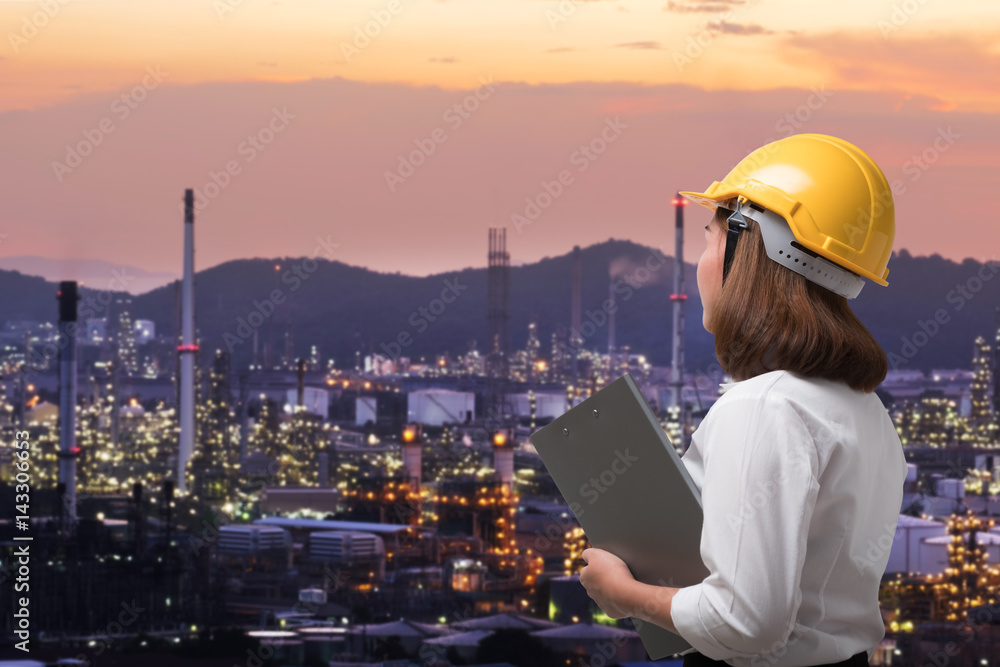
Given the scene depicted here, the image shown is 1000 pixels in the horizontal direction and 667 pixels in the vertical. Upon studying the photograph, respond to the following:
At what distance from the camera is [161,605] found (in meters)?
15.0

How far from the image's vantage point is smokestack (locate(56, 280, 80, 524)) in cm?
1633

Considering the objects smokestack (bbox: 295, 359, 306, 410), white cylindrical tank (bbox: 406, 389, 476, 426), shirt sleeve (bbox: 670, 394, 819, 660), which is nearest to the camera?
shirt sleeve (bbox: 670, 394, 819, 660)

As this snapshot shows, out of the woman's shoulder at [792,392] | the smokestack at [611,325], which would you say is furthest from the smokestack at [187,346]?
the woman's shoulder at [792,392]

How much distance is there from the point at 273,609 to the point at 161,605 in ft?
5.39

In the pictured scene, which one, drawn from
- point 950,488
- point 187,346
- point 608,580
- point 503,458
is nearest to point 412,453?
point 503,458

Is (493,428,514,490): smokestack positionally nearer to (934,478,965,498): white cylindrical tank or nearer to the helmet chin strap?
(934,478,965,498): white cylindrical tank

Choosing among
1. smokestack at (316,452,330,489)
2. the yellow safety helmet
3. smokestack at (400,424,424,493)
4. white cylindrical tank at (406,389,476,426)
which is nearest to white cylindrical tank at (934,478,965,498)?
smokestack at (400,424,424,493)

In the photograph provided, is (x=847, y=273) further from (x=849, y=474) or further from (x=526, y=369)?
(x=526, y=369)

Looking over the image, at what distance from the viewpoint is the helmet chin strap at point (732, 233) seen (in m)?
0.62

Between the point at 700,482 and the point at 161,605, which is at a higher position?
the point at 700,482

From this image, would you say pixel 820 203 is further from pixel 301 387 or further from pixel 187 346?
pixel 301 387

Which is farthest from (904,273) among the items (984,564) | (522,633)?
(522,633)

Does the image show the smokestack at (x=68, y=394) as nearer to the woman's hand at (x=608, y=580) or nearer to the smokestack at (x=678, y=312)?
the smokestack at (x=678, y=312)

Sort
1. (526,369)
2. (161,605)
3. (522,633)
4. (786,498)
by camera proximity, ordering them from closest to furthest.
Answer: (786,498) → (522,633) → (161,605) → (526,369)
